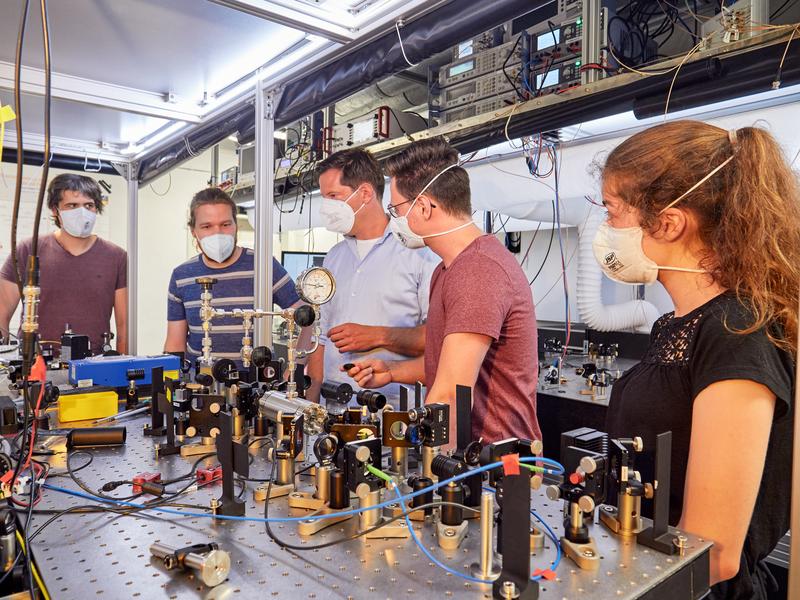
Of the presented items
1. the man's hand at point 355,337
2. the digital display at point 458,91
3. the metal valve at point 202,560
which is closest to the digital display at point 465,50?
the digital display at point 458,91

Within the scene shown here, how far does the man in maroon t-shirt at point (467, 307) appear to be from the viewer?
1.33m

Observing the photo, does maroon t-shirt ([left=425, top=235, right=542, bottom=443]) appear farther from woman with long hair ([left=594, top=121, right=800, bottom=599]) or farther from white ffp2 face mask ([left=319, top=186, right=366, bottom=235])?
white ffp2 face mask ([left=319, top=186, right=366, bottom=235])

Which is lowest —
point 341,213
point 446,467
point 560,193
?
point 446,467

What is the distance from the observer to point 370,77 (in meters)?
2.07

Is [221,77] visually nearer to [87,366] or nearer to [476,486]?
[87,366]

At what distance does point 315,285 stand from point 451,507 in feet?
2.40

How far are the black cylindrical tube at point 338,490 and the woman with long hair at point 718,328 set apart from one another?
1.82 feet

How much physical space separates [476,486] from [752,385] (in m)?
0.46

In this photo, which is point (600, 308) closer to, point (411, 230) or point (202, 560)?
point (411, 230)

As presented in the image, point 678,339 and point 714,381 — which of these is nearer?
point 714,381

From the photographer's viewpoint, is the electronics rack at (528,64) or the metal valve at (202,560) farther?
the electronics rack at (528,64)

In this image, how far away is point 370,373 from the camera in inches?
69.4

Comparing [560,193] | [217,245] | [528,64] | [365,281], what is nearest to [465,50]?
[528,64]

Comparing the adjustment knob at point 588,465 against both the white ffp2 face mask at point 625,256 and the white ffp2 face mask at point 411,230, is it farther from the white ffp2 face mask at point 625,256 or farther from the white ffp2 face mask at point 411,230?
the white ffp2 face mask at point 411,230
